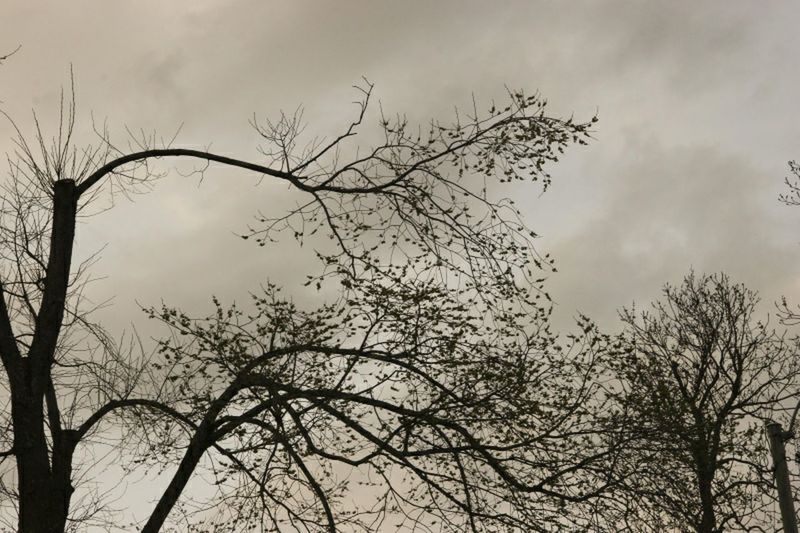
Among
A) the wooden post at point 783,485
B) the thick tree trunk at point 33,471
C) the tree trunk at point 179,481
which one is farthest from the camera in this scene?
the wooden post at point 783,485

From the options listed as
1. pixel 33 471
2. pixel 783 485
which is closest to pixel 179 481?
pixel 33 471

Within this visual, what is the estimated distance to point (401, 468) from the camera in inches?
465

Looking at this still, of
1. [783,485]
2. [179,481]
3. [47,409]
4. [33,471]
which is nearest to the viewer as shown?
[33,471]

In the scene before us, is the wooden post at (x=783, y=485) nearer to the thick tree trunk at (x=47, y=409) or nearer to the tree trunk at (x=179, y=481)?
the tree trunk at (x=179, y=481)

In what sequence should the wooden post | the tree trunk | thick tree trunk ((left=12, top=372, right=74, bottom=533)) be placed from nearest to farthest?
thick tree trunk ((left=12, top=372, right=74, bottom=533))
the tree trunk
the wooden post

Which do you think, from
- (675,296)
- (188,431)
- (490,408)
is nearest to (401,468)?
(490,408)

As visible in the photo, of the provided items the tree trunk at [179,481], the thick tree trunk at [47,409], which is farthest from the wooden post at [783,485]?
the thick tree trunk at [47,409]

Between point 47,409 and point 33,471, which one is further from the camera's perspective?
point 47,409

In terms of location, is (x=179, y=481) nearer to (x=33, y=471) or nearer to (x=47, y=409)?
(x=33, y=471)

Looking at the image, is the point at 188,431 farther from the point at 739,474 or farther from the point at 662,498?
the point at 739,474

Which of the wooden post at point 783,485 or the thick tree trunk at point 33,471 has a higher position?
the wooden post at point 783,485

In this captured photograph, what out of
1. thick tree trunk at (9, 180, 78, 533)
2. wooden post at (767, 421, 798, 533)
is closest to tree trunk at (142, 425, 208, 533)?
thick tree trunk at (9, 180, 78, 533)

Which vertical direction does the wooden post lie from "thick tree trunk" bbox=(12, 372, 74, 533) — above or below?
above

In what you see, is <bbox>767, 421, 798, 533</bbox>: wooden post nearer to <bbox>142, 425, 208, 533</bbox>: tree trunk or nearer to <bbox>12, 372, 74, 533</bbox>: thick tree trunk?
<bbox>142, 425, 208, 533</bbox>: tree trunk
